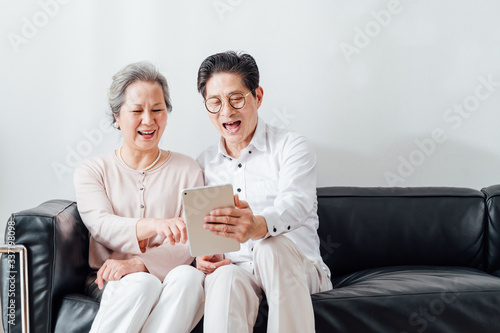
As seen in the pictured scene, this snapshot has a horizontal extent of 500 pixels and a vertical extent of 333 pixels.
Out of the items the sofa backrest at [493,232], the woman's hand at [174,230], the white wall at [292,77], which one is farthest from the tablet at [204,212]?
the sofa backrest at [493,232]

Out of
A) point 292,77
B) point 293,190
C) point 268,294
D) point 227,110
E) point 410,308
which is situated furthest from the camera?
point 292,77

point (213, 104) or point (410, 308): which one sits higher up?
point (213, 104)

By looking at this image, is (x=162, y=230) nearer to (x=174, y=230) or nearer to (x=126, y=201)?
(x=174, y=230)

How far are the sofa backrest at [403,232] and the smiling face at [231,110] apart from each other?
1.80 feet

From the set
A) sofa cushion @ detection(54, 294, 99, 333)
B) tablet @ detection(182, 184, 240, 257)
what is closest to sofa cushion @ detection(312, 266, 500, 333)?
tablet @ detection(182, 184, 240, 257)

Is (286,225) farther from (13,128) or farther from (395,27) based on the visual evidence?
(13,128)

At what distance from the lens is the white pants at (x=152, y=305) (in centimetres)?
154

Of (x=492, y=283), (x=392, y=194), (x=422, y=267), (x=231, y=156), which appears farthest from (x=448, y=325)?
(x=231, y=156)

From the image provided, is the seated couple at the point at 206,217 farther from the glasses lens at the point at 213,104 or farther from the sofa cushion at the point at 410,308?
the sofa cushion at the point at 410,308

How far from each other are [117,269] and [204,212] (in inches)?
15.6

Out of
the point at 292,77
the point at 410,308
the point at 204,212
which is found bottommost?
the point at 410,308

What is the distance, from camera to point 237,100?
1.96m

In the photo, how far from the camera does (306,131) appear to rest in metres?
2.59

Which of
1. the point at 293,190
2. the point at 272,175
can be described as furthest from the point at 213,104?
the point at 293,190
